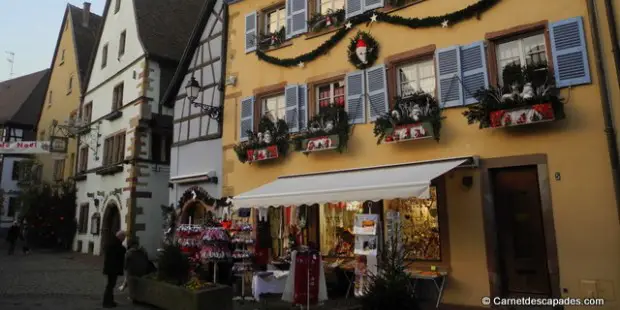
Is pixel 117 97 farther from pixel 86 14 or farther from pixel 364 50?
pixel 364 50

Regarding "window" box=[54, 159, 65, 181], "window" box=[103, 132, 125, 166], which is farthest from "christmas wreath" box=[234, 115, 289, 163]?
"window" box=[54, 159, 65, 181]

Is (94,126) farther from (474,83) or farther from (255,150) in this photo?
(474,83)

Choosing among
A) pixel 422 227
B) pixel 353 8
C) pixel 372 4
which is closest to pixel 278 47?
pixel 353 8

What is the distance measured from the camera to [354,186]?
8.02 m

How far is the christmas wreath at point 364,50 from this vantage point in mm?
9648

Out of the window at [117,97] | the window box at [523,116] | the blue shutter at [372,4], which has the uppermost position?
the window at [117,97]

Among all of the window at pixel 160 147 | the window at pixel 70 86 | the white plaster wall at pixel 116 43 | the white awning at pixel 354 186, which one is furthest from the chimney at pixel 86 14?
the white awning at pixel 354 186

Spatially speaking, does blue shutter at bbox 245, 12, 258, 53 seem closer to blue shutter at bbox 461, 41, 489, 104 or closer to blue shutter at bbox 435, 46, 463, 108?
blue shutter at bbox 435, 46, 463, 108

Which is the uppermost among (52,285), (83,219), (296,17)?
(296,17)

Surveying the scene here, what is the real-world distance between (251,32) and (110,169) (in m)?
9.43

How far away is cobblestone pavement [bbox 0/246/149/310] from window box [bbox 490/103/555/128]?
22.7 feet

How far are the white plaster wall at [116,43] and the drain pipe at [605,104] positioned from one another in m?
15.3

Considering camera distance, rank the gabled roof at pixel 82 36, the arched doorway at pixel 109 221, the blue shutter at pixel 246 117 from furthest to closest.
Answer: the gabled roof at pixel 82 36 < the arched doorway at pixel 109 221 < the blue shutter at pixel 246 117

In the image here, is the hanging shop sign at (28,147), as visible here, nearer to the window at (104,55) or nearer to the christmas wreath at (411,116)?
the window at (104,55)
